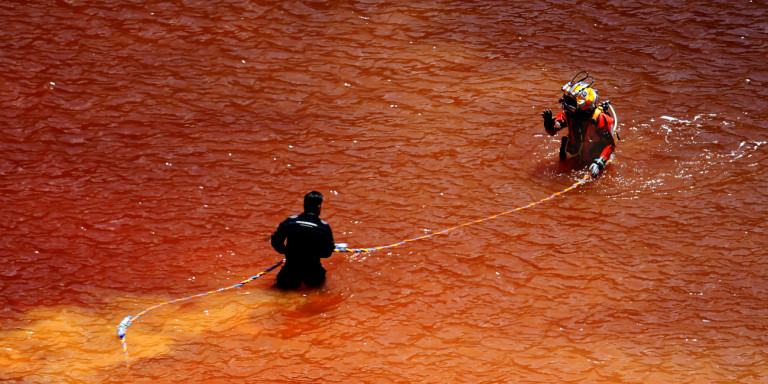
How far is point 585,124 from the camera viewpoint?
12.2 meters

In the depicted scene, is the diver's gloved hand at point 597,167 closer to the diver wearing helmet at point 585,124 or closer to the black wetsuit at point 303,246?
Result: the diver wearing helmet at point 585,124

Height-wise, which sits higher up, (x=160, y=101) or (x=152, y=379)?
(x=160, y=101)

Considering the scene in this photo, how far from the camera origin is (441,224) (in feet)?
38.0

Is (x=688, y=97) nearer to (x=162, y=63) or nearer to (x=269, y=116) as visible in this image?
(x=269, y=116)

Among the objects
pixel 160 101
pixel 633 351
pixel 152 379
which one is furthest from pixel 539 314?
pixel 160 101

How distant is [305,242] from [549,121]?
3.45 metres

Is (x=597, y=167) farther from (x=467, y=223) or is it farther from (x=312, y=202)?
(x=312, y=202)

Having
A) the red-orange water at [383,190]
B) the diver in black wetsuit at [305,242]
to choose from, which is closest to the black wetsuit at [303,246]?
the diver in black wetsuit at [305,242]

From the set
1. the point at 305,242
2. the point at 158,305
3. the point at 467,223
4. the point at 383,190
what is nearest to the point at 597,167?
the point at 467,223

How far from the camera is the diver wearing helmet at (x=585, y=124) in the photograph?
475 inches

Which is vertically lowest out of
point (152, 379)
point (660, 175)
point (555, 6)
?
point (152, 379)

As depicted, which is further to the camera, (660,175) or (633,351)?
(660,175)

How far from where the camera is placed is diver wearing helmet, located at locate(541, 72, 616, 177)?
12.1 m

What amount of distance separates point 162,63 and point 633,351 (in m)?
8.18
